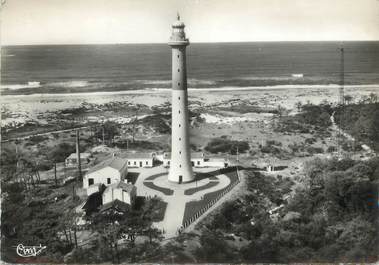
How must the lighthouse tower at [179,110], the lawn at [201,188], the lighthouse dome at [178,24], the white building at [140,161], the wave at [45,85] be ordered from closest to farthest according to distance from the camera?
the lighthouse dome at [178,24] < the lighthouse tower at [179,110] < the lawn at [201,188] < the white building at [140,161] < the wave at [45,85]

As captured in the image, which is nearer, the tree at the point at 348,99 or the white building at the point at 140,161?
the white building at the point at 140,161

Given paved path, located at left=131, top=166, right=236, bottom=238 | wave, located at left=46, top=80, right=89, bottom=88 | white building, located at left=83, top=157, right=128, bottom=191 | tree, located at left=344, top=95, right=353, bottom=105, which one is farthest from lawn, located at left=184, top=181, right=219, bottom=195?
wave, located at left=46, top=80, right=89, bottom=88

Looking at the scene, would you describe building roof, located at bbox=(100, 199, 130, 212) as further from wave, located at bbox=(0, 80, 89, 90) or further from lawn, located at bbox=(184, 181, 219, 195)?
wave, located at bbox=(0, 80, 89, 90)

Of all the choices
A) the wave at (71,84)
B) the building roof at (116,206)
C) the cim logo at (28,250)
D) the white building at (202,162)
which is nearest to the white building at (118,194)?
the building roof at (116,206)

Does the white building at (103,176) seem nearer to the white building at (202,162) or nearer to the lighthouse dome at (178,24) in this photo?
the white building at (202,162)

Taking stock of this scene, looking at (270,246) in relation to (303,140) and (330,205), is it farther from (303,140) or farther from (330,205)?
(303,140)
